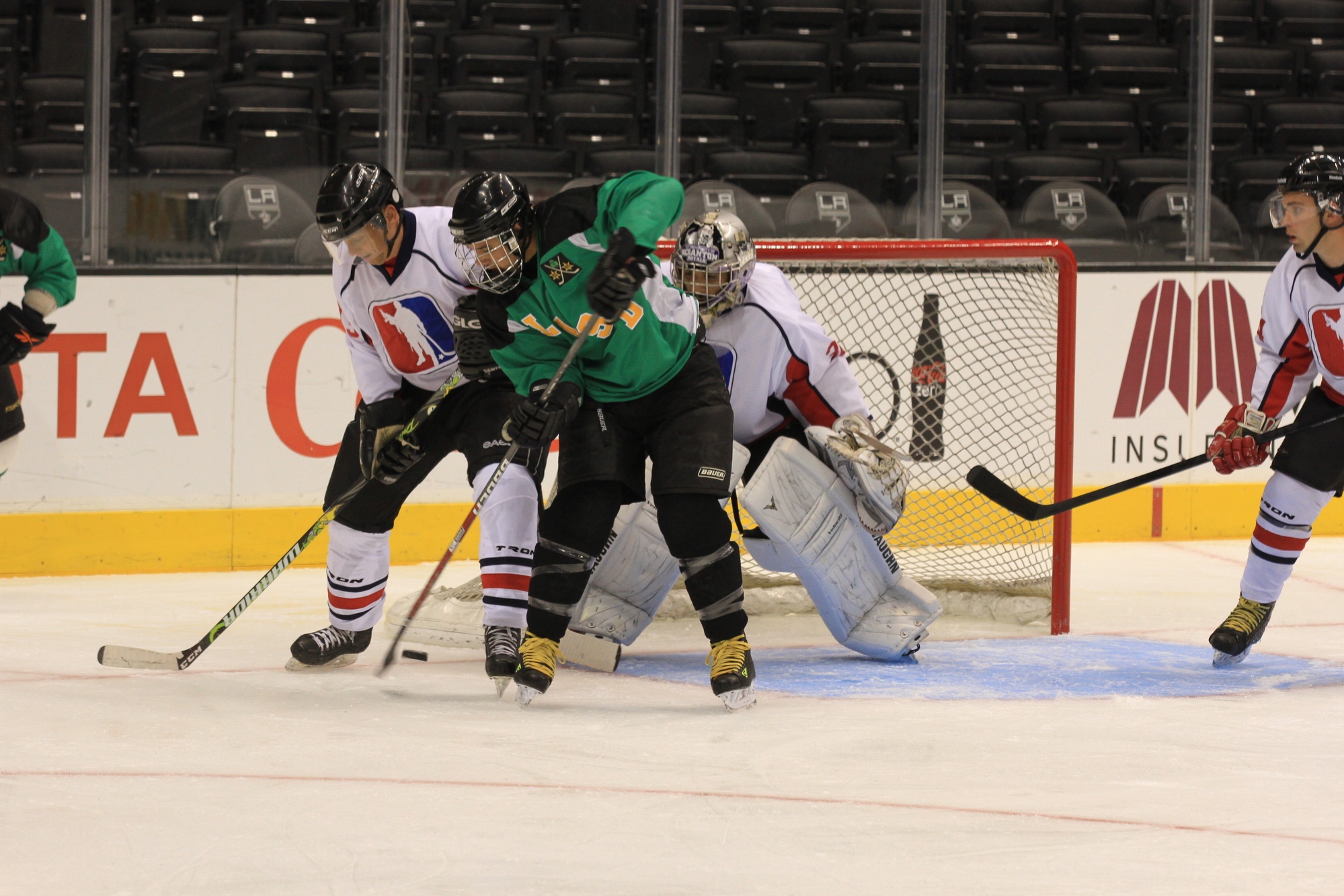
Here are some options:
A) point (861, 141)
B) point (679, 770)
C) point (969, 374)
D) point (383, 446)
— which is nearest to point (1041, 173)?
point (861, 141)

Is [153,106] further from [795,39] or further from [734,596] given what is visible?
[734,596]

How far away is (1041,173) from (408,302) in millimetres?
3459

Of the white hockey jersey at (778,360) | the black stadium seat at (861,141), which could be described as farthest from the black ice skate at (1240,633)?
the black stadium seat at (861,141)

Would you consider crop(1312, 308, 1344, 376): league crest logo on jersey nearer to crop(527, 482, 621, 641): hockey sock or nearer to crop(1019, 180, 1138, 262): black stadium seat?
crop(527, 482, 621, 641): hockey sock

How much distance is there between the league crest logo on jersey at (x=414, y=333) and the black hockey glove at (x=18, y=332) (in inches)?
48.5

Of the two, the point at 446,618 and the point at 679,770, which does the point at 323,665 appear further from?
the point at 679,770

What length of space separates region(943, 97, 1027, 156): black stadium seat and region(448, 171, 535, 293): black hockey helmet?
125 inches

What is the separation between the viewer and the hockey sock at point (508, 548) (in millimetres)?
3256

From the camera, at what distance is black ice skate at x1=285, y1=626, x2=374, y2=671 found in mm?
3506

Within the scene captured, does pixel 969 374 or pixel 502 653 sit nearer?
pixel 502 653

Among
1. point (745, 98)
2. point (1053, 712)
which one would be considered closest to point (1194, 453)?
point (745, 98)

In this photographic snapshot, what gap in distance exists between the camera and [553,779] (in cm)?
260

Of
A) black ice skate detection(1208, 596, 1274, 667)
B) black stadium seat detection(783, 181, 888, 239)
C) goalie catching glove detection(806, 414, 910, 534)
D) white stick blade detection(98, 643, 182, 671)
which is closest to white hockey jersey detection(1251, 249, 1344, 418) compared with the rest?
black ice skate detection(1208, 596, 1274, 667)

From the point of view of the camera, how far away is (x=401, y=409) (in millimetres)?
3449
